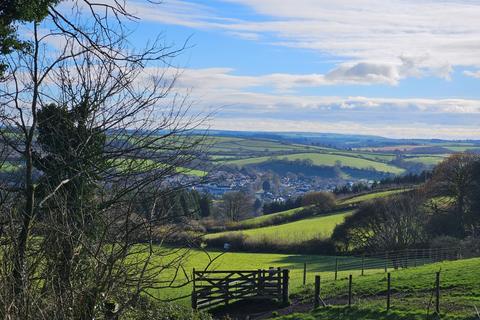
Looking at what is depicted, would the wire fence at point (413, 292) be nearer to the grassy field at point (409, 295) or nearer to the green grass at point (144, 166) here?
the grassy field at point (409, 295)

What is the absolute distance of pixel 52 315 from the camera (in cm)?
516

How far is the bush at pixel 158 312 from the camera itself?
715cm

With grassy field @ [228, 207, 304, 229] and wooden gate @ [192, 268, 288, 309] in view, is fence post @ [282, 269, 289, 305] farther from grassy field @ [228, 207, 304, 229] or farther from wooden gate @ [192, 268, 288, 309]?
grassy field @ [228, 207, 304, 229]

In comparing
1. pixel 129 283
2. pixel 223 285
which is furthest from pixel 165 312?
pixel 223 285

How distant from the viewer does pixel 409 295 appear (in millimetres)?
21281

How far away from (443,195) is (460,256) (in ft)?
50.1

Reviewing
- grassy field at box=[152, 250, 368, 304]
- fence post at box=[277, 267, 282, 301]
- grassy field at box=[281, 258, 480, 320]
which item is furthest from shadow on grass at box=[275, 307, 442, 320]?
Answer: grassy field at box=[152, 250, 368, 304]

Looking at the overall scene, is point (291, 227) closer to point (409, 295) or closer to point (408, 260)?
point (408, 260)

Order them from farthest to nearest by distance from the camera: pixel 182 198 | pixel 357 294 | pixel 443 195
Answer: pixel 443 195 → pixel 357 294 → pixel 182 198

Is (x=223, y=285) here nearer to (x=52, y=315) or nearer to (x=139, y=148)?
(x=139, y=148)

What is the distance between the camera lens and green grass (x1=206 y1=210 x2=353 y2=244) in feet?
179

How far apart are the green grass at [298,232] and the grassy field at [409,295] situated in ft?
88.7

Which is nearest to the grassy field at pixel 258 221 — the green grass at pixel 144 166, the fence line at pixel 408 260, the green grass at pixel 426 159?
the fence line at pixel 408 260

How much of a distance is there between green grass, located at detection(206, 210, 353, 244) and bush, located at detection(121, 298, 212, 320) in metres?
39.4
